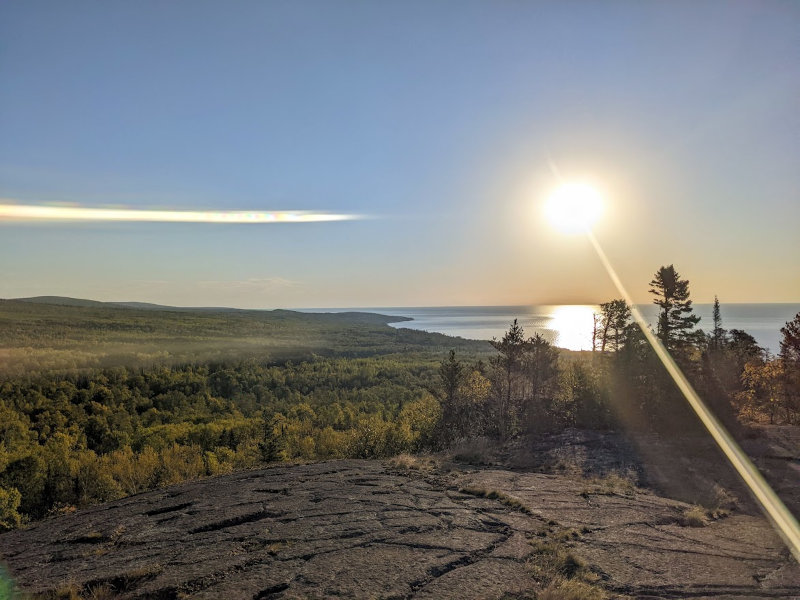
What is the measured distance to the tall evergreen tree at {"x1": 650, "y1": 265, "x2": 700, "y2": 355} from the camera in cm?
3180

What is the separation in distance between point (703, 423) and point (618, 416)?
499 centimetres

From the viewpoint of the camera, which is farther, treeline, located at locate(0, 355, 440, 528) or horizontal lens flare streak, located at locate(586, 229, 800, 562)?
treeline, located at locate(0, 355, 440, 528)

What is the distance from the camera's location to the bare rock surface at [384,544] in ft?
27.2

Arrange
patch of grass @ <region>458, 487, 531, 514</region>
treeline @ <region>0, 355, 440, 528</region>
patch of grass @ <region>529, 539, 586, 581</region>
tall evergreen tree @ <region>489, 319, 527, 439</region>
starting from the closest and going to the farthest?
1. patch of grass @ <region>529, 539, 586, 581</region>
2. patch of grass @ <region>458, 487, 531, 514</region>
3. tall evergreen tree @ <region>489, 319, 527, 439</region>
4. treeline @ <region>0, 355, 440, 528</region>

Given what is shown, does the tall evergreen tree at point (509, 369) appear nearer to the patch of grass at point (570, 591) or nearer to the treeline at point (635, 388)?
the treeline at point (635, 388)

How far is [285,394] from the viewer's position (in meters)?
107

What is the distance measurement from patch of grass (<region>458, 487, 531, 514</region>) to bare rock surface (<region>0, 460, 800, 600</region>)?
0.20 feet

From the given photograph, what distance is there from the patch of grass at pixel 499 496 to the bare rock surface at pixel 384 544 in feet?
0.20

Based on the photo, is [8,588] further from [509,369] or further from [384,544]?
[509,369]

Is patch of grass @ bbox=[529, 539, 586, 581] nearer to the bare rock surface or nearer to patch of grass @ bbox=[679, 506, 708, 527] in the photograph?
the bare rock surface

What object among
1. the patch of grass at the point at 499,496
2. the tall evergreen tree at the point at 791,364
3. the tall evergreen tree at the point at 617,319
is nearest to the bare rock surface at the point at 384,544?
the patch of grass at the point at 499,496

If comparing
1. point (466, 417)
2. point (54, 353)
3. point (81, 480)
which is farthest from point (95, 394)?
point (466, 417)

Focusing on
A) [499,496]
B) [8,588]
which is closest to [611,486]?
[499,496]

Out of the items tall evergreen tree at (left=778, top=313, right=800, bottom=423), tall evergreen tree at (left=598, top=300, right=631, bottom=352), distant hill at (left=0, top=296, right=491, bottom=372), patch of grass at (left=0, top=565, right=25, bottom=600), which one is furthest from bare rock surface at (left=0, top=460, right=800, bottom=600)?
distant hill at (left=0, top=296, right=491, bottom=372)
